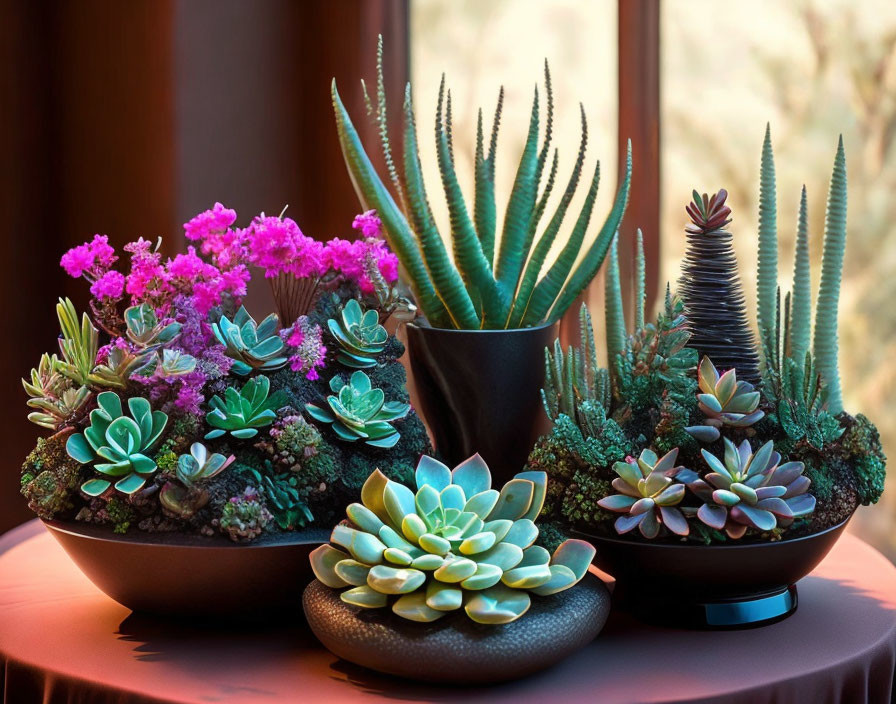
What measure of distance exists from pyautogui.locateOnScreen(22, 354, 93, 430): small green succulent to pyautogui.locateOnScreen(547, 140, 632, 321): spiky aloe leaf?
1.58 feet

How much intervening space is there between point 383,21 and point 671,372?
161 centimetres

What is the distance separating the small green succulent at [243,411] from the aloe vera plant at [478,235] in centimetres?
24

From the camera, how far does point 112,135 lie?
204 cm

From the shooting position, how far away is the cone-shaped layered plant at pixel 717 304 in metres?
0.84

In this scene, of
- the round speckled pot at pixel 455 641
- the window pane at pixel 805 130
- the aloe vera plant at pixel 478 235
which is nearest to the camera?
the round speckled pot at pixel 455 641

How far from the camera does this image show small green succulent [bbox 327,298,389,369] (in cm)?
88

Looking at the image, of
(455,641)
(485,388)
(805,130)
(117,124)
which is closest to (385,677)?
(455,641)

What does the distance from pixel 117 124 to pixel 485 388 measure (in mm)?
1414

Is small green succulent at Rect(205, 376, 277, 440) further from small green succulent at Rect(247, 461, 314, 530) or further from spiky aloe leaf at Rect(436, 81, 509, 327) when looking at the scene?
spiky aloe leaf at Rect(436, 81, 509, 327)

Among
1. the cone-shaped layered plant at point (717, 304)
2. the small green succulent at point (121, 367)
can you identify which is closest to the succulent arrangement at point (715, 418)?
the cone-shaped layered plant at point (717, 304)

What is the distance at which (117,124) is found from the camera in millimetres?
2037

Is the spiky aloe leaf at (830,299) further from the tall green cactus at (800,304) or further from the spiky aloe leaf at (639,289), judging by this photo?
the spiky aloe leaf at (639,289)

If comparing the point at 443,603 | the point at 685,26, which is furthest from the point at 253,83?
the point at 443,603

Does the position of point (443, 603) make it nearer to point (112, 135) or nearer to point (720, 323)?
point (720, 323)
